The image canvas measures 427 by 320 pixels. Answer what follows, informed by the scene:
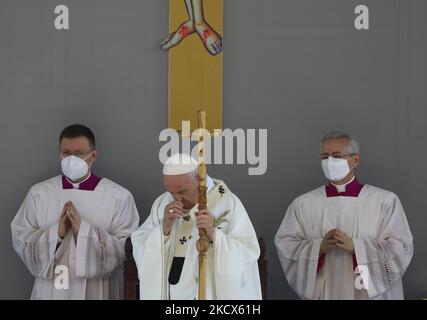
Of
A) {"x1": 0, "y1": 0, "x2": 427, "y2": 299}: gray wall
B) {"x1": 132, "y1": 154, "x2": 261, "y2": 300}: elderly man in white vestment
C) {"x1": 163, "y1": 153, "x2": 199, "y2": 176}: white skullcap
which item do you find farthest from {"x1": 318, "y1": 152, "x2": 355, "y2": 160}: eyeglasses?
{"x1": 163, "y1": 153, "x2": 199, "y2": 176}: white skullcap

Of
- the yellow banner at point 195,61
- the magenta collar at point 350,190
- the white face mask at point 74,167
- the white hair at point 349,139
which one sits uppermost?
the yellow banner at point 195,61

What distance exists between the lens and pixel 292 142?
30.6ft

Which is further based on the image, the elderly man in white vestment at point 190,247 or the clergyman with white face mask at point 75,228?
the clergyman with white face mask at point 75,228

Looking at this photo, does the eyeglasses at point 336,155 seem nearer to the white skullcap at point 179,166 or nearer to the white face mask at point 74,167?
the white skullcap at point 179,166

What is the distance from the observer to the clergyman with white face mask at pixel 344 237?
8.29m

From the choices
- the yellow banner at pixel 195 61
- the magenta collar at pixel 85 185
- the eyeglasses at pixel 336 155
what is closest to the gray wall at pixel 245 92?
the yellow banner at pixel 195 61

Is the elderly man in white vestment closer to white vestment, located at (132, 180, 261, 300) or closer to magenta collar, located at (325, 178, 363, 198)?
white vestment, located at (132, 180, 261, 300)

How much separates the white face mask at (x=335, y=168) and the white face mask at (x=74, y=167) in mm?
1868

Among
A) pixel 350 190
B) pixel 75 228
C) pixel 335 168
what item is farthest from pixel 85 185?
pixel 350 190

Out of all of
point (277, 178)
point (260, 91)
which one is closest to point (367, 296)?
point (277, 178)

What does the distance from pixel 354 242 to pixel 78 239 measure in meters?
2.08

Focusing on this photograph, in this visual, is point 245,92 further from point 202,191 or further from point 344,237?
point 202,191

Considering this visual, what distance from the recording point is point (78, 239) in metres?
8.38

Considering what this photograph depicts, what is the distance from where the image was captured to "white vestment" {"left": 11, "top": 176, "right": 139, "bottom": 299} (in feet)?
27.6
